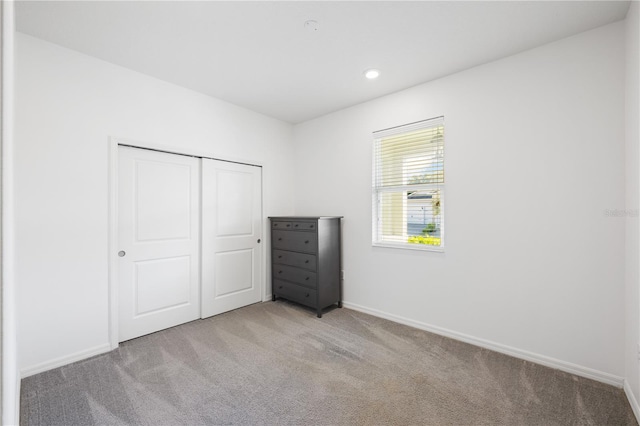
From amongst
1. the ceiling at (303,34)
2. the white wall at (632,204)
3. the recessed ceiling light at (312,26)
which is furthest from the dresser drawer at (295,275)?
the white wall at (632,204)

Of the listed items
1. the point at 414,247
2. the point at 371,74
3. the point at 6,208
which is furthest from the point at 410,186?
the point at 6,208

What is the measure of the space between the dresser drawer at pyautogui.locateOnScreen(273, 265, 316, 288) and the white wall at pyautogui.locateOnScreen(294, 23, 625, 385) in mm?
895

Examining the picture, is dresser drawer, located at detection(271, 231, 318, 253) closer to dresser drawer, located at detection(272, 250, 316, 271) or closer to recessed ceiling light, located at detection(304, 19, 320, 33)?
dresser drawer, located at detection(272, 250, 316, 271)

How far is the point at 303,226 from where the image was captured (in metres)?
3.55

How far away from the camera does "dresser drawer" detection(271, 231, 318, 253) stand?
11.4 feet

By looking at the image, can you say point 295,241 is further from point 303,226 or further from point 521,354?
point 521,354

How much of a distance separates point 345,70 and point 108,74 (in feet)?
7.18

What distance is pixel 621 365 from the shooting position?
2053mm

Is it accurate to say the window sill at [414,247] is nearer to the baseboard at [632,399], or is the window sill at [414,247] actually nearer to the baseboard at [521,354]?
the baseboard at [521,354]

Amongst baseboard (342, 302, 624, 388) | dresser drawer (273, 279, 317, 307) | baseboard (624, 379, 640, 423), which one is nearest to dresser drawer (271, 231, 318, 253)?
dresser drawer (273, 279, 317, 307)

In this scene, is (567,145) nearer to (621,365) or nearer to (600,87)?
(600,87)

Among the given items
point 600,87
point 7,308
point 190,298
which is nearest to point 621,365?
point 600,87

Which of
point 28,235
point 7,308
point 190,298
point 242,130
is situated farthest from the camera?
point 242,130

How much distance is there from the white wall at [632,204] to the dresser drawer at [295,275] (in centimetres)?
265
